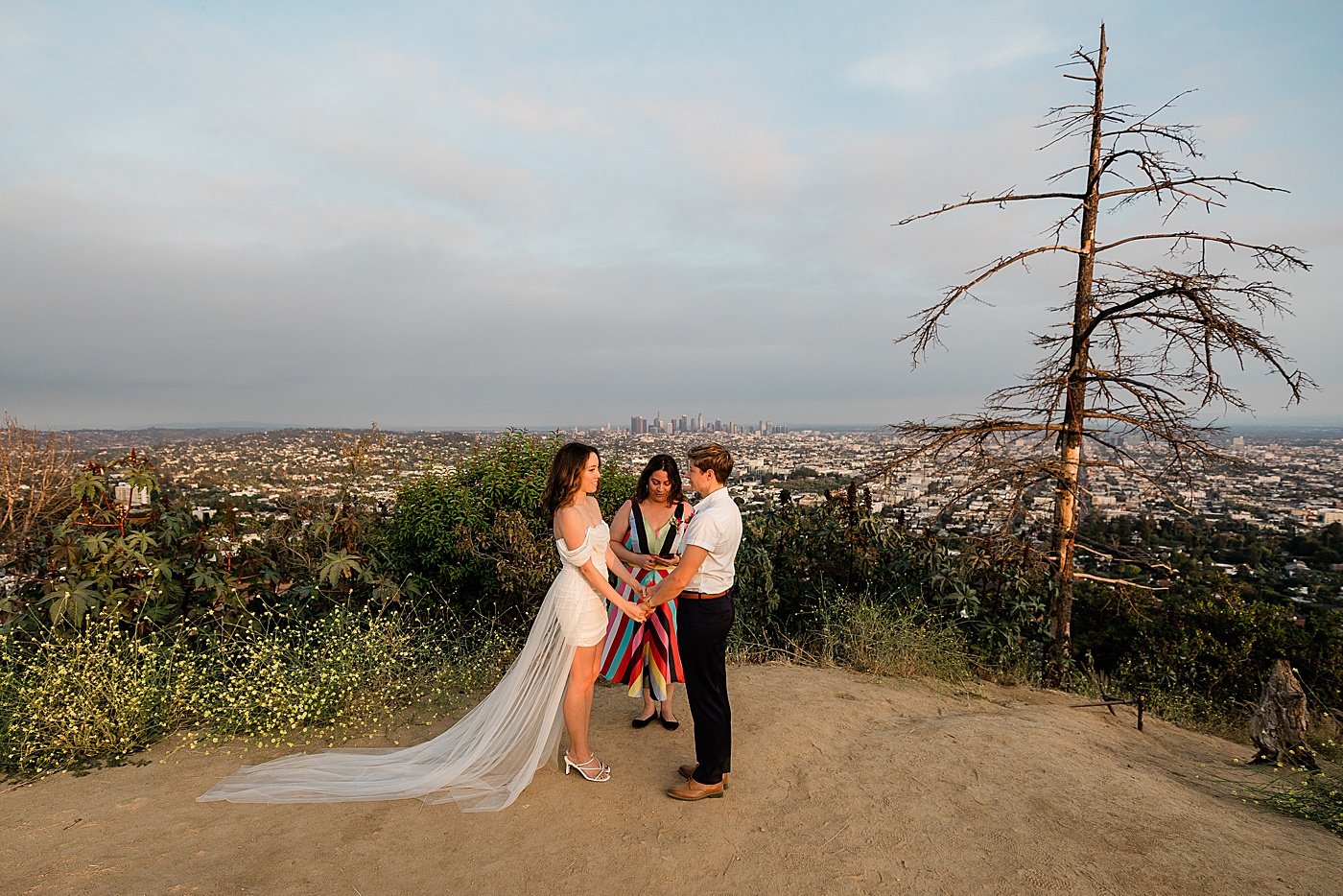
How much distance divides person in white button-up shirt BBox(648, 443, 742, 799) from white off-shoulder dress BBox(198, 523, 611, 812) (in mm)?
486

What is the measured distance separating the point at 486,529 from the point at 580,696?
3267 millimetres

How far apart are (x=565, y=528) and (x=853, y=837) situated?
2.12 m

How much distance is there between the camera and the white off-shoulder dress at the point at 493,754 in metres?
3.62

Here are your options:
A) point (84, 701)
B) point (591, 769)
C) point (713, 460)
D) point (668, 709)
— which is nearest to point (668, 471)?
point (713, 460)

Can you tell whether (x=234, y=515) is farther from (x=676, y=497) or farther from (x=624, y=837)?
(x=624, y=837)

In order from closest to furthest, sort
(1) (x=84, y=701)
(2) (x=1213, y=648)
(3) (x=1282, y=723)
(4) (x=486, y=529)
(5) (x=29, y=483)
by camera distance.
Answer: (1) (x=84, y=701) < (3) (x=1282, y=723) < (5) (x=29, y=483) < (4) (x=486, y=529) < (2) (x=1213, y=648)

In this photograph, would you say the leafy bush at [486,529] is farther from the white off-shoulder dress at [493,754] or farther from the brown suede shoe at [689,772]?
the brown suede shoe at [689,772]

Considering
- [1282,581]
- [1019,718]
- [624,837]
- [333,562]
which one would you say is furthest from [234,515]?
[1282,581]

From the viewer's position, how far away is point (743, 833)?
334cm

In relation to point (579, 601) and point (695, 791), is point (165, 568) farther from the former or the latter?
point (695, 791)

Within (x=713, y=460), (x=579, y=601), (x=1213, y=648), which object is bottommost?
(x=1213, y=648)

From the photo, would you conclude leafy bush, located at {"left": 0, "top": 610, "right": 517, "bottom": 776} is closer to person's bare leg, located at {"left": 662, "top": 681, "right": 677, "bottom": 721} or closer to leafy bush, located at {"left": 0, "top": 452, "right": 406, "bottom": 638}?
leafy bush, located at {"left": 0, "top": 452, "right": 406, "bottom": 638}

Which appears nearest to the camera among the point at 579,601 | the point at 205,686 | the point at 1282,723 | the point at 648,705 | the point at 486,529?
the point at 579,601

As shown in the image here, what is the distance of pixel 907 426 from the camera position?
20.1 ft
